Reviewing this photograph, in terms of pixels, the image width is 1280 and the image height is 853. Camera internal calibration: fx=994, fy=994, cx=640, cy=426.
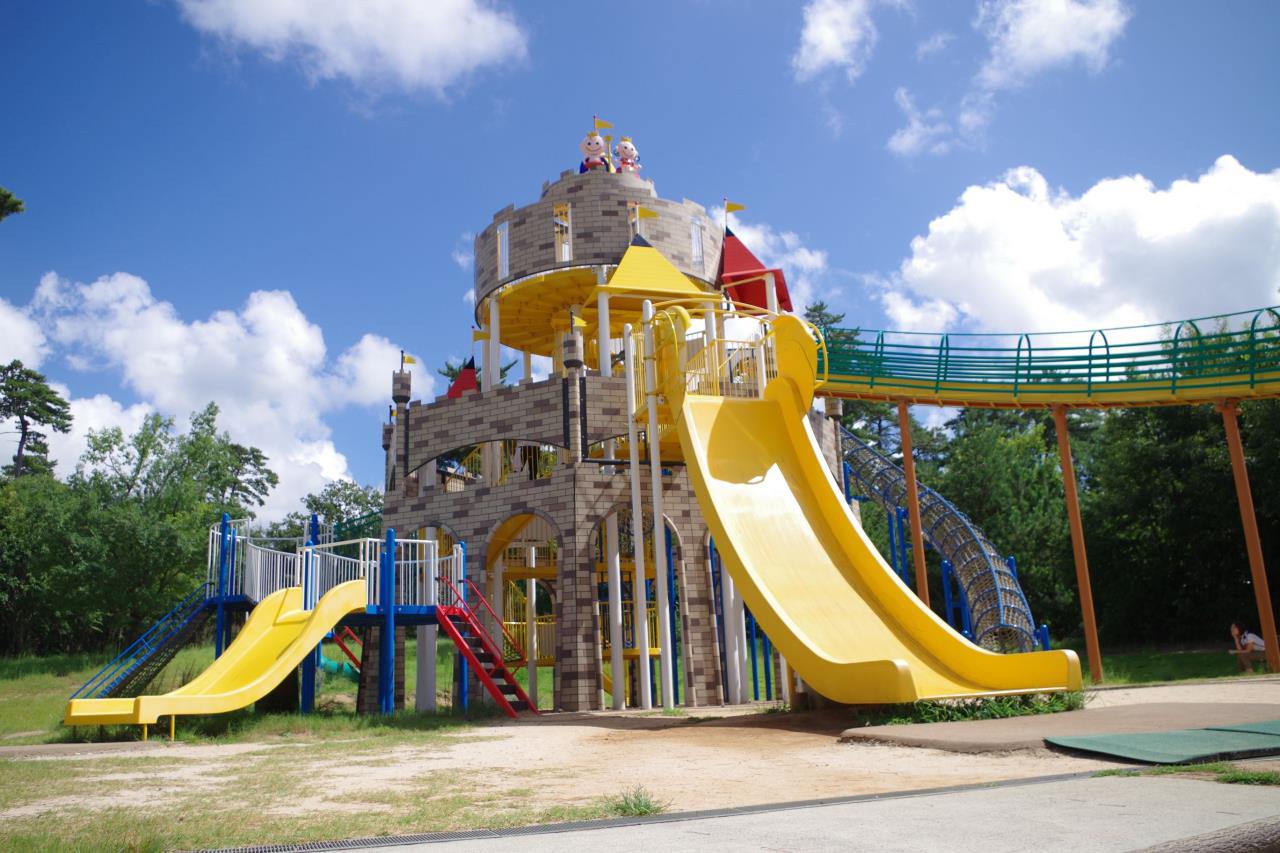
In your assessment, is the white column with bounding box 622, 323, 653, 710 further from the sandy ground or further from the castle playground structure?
the sandy ground

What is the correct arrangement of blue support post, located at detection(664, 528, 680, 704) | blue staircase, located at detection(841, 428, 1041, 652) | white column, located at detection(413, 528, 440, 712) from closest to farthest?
blue support post, located at detection(664, 528, 680, 704), white column, located at detection(413, 528, 440, 712), blue staircase, located at detection(841, 428, 1041, 652)

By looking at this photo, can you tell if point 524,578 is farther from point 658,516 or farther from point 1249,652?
point 1249,652

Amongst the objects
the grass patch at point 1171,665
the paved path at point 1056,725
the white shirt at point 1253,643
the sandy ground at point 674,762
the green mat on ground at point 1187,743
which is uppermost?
the white shirt at point 1253,643

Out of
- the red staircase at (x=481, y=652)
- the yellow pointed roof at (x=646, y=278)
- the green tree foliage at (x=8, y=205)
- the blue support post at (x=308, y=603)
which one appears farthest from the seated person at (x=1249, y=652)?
the green tree foliage at (x=8, y=205)

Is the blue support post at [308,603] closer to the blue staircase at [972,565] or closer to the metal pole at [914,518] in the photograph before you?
the metal pole at [914,518]

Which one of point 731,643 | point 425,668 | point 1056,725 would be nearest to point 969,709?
point 1056,725

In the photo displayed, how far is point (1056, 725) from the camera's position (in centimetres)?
889

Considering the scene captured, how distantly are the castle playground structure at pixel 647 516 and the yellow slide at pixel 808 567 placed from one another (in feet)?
0.12

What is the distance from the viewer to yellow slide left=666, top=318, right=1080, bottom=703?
35.1ft

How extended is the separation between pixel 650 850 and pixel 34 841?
337 cm

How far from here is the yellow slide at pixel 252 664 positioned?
11930mm

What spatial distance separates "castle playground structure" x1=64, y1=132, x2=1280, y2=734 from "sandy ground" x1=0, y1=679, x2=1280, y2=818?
1304mm

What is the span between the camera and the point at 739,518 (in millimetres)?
13109

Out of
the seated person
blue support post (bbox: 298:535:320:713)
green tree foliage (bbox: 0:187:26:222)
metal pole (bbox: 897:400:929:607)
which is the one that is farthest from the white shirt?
green tree foliage (bbox: 0:187:26:222)
